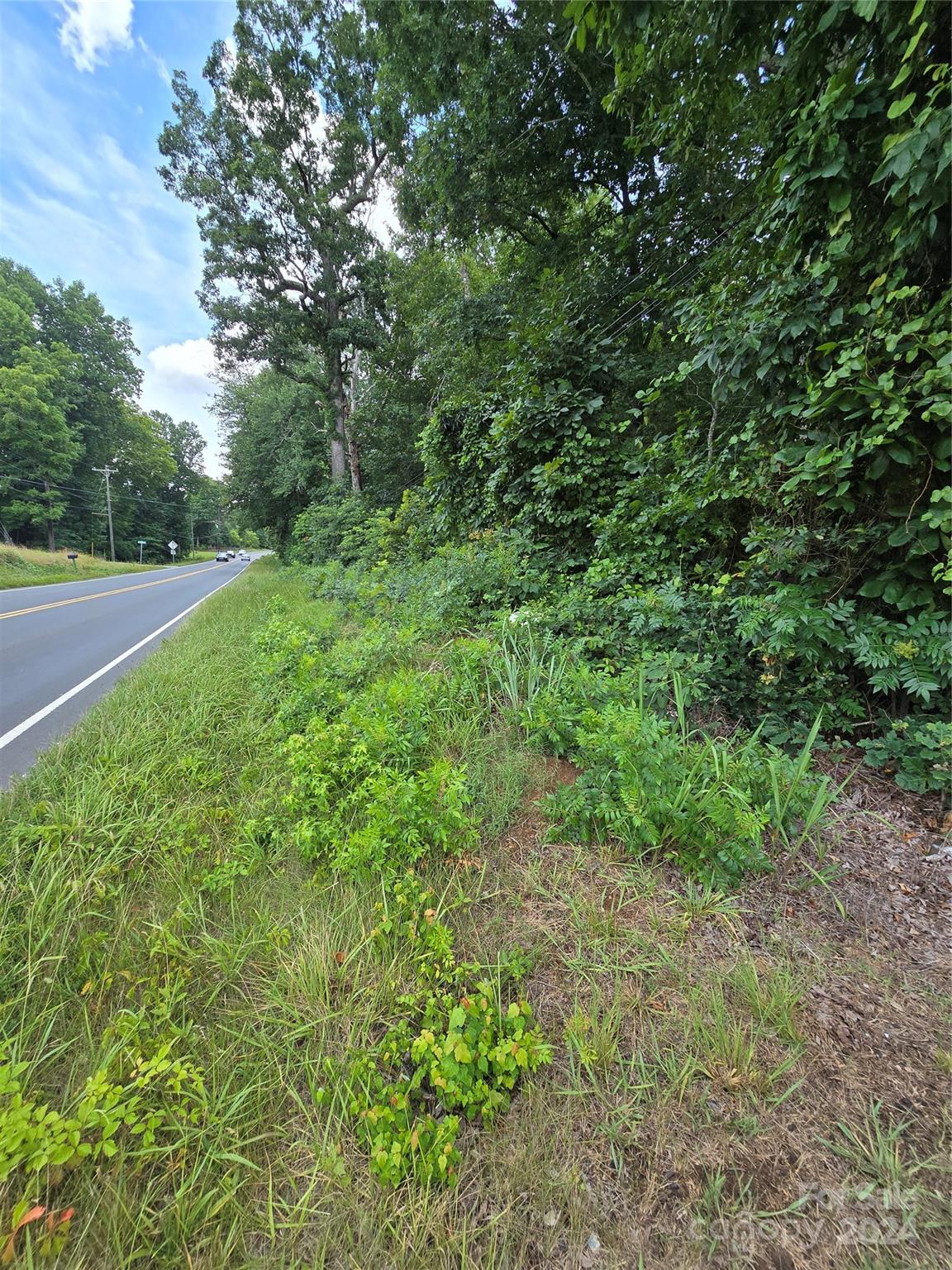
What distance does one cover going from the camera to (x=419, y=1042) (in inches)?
54.2

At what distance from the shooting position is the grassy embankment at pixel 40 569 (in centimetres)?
1505

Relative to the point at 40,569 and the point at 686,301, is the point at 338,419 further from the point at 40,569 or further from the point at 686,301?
the point at 686,301

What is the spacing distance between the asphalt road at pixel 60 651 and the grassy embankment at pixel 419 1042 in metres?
1.67

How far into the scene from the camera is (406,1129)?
127cm

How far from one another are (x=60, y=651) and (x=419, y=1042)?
306 inches

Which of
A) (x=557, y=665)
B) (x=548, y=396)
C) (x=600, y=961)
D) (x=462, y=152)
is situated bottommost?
(x=600, y=961)

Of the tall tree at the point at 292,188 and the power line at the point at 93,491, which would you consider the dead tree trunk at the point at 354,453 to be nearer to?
the tall tree at the point at 292,188

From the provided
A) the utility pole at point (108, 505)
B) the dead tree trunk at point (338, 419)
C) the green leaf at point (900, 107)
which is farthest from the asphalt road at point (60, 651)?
the utility pole at point (108, 505)

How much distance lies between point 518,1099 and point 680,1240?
18.1 inches

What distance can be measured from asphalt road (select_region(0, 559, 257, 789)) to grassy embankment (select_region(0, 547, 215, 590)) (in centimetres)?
158

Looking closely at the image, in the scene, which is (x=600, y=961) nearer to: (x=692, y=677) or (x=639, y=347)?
(x=692, y=677)

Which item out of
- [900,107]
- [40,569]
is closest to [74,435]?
[40,569]

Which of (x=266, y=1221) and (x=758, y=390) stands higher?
(x=758, y=390)

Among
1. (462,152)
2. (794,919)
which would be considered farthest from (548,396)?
(794,919)
